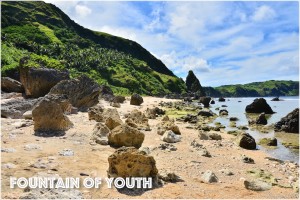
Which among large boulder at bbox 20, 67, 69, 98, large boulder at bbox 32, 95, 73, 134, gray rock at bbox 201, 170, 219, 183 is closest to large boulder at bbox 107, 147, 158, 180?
gray rock at bbox 201, 170, 219, 183

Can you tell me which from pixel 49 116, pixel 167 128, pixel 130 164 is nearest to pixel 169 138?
pixel 167 128

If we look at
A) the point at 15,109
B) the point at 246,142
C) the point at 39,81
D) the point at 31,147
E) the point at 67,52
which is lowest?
the point at 246,142

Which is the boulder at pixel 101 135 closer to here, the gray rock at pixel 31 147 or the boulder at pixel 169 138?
the gray rock at pixel 31 147

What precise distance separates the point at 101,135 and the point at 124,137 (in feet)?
5.12

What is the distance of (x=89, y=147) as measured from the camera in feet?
48.4

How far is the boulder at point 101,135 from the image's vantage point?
1580 centimetres

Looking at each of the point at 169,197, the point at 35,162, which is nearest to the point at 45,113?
the point at 35,162

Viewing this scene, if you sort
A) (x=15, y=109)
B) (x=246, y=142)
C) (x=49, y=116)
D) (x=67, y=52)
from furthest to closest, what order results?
(x=67, y=52)
(x=246, y=142)
(x=15, y=109)
(x=49, y=116)

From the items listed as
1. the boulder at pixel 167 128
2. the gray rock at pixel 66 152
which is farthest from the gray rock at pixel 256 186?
the boulder at pixel 167 128

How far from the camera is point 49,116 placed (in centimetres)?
1719

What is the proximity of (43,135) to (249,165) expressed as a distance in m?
10.0

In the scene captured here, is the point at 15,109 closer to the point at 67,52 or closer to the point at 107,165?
the point at 107,165

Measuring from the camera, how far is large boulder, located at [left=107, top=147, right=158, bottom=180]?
10.8 m

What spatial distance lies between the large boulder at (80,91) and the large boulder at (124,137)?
14434 millimetres
